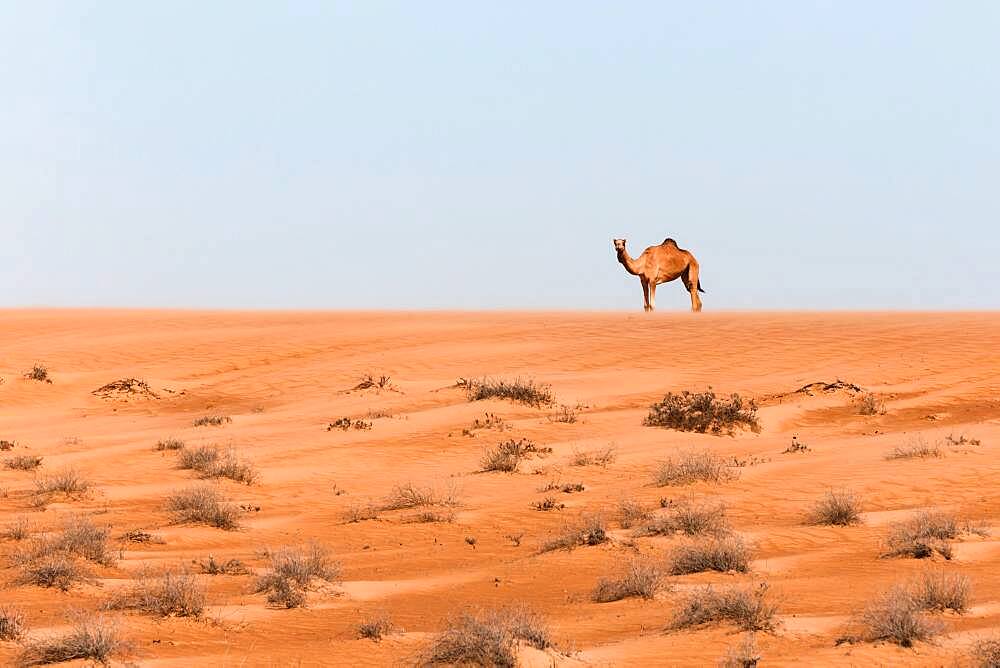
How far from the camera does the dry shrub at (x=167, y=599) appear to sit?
34.2 ft

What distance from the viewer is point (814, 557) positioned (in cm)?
1324

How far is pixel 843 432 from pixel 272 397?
1361 centimetres

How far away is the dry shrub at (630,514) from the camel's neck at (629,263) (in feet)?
68.2

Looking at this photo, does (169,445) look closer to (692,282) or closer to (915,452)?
(915,452)

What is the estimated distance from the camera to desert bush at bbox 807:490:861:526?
48.8 ft

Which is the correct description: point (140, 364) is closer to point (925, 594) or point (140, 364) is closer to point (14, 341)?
point (14, 341)

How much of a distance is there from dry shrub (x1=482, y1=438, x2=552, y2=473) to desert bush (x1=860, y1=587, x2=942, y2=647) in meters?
10.5

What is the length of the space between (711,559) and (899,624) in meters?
3.30

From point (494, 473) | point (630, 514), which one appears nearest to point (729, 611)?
point (630, 514)

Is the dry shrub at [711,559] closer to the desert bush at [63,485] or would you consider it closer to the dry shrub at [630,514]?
the dry shrub at [630,514]

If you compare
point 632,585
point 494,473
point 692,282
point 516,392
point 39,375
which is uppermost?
point 692,282

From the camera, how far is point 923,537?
13.2 metres

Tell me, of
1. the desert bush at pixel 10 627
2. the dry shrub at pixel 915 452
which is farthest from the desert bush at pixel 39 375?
the desert bush at pixel 10 627

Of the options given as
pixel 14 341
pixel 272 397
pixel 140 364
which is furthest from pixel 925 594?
pixel 14 341
